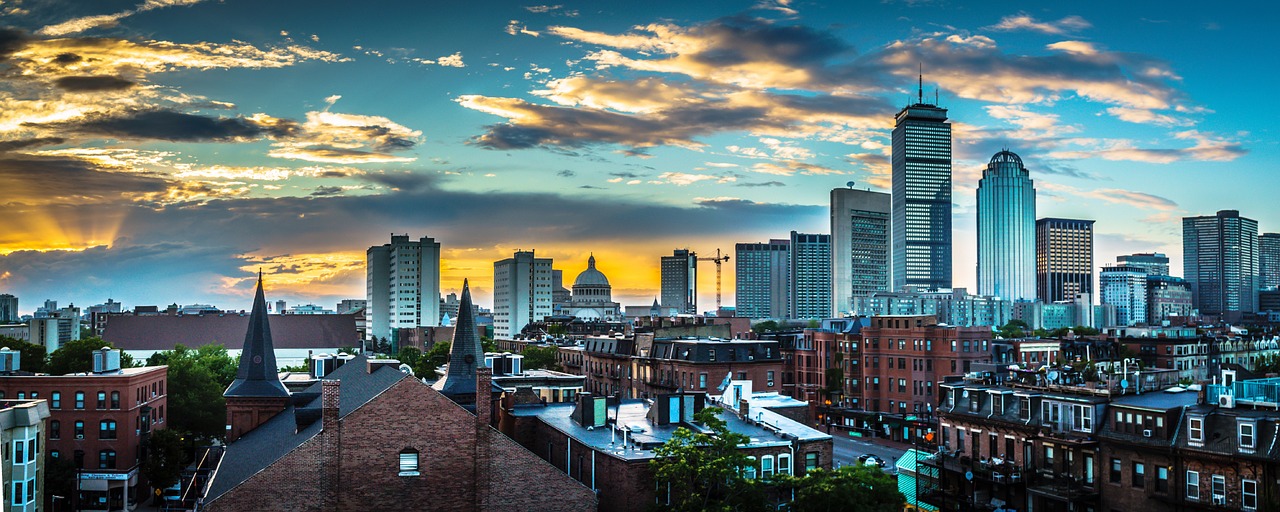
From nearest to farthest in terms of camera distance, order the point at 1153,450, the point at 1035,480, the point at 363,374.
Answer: the point at 1153,450, the point at 1035,480, the point at 363,374

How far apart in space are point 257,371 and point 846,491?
42.2m

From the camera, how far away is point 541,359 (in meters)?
145

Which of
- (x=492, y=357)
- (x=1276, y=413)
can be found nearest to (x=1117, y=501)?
(x=1276, y=413)

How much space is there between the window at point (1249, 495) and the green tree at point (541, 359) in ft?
344

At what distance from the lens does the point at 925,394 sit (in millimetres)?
111438

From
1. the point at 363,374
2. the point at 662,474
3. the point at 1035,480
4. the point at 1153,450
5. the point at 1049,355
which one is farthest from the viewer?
the point at 1049,355

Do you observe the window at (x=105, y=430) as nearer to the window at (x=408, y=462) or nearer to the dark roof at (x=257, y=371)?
the dark roof at (x=257, y=371)

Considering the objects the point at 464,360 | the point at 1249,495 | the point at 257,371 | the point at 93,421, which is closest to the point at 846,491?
the point at 1249,495

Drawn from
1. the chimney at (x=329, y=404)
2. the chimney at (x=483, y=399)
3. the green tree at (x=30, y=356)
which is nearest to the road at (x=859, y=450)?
the chimney at (x=483, y=399)

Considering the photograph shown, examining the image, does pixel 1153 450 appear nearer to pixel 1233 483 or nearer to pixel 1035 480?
pixel 1233 483

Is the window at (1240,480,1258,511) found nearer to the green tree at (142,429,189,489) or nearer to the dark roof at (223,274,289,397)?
the dark roof at (223,274,289,397)

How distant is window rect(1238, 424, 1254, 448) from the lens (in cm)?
4692

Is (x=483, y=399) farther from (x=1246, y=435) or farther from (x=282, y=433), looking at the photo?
(x=1246, y=435)

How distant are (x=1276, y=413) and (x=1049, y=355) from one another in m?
83.5
